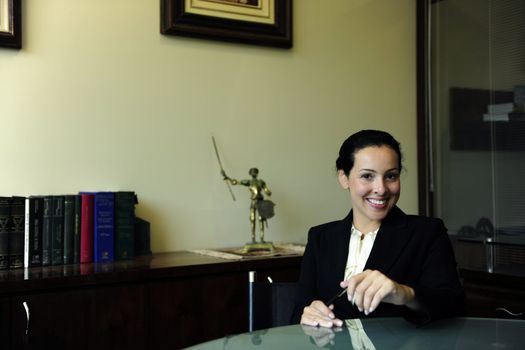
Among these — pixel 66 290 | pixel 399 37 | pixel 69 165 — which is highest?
pixel 399 37

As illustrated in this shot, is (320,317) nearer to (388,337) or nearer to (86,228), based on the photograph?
(388,337)

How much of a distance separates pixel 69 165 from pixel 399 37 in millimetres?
2079

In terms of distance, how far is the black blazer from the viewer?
1699 millimetres

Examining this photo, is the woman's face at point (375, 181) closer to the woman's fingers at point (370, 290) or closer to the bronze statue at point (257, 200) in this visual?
the woman's fingers at point (370, 290)

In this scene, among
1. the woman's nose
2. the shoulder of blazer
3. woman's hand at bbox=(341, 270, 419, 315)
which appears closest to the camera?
woman's hand at bbox=(341, 270, 419, 315)

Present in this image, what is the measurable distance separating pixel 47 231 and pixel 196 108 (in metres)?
0.95

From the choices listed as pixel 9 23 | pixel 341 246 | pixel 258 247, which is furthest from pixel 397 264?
pixel 9 23

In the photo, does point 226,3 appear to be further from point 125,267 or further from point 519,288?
point 519,288

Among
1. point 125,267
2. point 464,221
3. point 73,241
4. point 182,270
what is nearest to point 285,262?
point 182,270

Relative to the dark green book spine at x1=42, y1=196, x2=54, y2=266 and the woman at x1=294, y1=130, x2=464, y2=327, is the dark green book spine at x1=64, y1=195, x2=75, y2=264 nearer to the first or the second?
the dark green book spine at x1=42, y1=196, x2=54, y2=266

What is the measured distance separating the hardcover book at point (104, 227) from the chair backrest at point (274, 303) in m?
0.84

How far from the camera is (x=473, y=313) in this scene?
292 centimetres

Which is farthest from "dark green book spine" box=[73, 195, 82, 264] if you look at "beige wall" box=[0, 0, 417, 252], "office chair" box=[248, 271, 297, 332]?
"office chair" box=[248, 271, 297, 332]

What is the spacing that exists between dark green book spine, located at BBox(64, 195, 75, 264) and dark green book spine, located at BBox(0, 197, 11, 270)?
216mm
